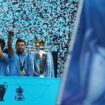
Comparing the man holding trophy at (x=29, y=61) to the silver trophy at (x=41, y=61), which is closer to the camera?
the man holding trophy at (x=29, y=61)

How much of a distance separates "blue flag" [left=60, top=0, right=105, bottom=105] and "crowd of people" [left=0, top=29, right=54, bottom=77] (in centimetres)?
435

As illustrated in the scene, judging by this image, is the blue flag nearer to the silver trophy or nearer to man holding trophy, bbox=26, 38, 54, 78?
man holding trophy, bbox=26, 38, 54, 78

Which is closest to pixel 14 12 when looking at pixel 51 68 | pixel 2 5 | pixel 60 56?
pixel 2 5

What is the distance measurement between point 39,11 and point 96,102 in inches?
307

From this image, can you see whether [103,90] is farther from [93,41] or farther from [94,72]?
[93,41]

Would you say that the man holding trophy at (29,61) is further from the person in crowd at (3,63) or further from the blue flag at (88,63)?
the blue flag at (88,63)

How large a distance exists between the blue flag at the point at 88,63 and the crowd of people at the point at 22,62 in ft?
14.3

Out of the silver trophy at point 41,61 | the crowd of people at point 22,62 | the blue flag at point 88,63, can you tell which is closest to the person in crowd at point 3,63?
the crowd of people at point 22,62

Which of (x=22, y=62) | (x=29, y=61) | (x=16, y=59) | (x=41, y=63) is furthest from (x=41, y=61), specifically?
(x=16, y=59)

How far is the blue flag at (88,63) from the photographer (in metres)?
1.40

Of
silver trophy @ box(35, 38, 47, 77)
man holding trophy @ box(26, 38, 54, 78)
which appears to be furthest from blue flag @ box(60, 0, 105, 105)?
silver trophy @ box(35, 38, 47, 77)

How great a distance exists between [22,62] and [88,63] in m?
4.68

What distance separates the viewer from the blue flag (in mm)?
1403

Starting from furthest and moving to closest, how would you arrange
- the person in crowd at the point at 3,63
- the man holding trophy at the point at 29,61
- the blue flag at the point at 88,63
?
the man holding trophy at the point at 29,61 → the person in crowd at the point at 3,63 → the blue flag at the point at 88,63
